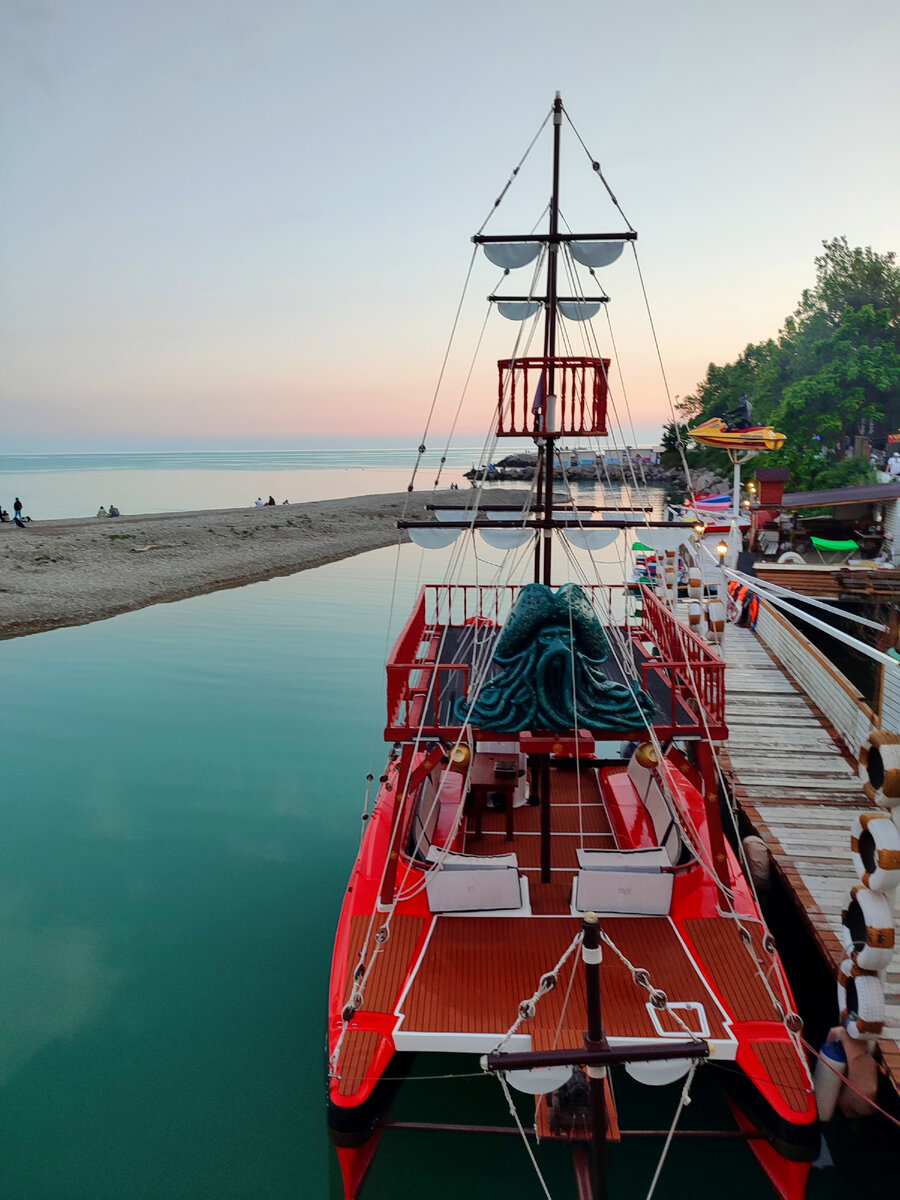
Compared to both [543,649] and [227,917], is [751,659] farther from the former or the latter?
[227,917]

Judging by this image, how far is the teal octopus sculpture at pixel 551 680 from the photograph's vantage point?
7824 mm

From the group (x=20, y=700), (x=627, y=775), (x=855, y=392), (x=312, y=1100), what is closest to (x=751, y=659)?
(x=627, y=775)

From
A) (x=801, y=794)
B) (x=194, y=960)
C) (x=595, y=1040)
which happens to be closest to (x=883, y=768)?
(x=595, y=1040)

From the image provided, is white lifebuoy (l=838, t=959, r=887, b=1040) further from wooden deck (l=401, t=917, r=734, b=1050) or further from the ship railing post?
the ship railing post

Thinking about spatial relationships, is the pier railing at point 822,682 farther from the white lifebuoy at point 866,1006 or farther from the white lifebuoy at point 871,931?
the white lifebuoy at point 866,1006

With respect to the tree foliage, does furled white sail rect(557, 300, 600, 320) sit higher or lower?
lower

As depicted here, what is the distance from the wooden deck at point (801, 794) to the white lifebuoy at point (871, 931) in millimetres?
853

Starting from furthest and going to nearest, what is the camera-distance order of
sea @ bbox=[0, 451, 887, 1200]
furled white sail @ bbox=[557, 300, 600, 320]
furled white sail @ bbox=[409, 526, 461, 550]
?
furled white sail @ bbox=[409, 526, 461, 550] → furled white sail @ bbox=[557, 300, 600, 320] → sea @ bbox=[0, 451, 887, 1200]

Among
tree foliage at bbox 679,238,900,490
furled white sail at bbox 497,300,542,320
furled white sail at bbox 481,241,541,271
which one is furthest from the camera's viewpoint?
tree foliage at bbox 679,238,900,490

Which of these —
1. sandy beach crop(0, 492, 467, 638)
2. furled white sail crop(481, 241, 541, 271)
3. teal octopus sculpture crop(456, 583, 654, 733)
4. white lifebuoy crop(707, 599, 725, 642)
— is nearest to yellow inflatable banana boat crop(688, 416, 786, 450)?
sandy beach crop(0, 492, 467, 638)

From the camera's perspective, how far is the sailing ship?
6215mm

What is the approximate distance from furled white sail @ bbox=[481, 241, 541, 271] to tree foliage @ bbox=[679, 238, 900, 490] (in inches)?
1610

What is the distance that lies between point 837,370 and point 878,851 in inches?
2077

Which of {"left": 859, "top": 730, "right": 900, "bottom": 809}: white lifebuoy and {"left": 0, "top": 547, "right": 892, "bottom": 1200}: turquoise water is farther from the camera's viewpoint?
{"left": 0, "top": 547, "right": 892, "bottom": 1200}: turquoise water
